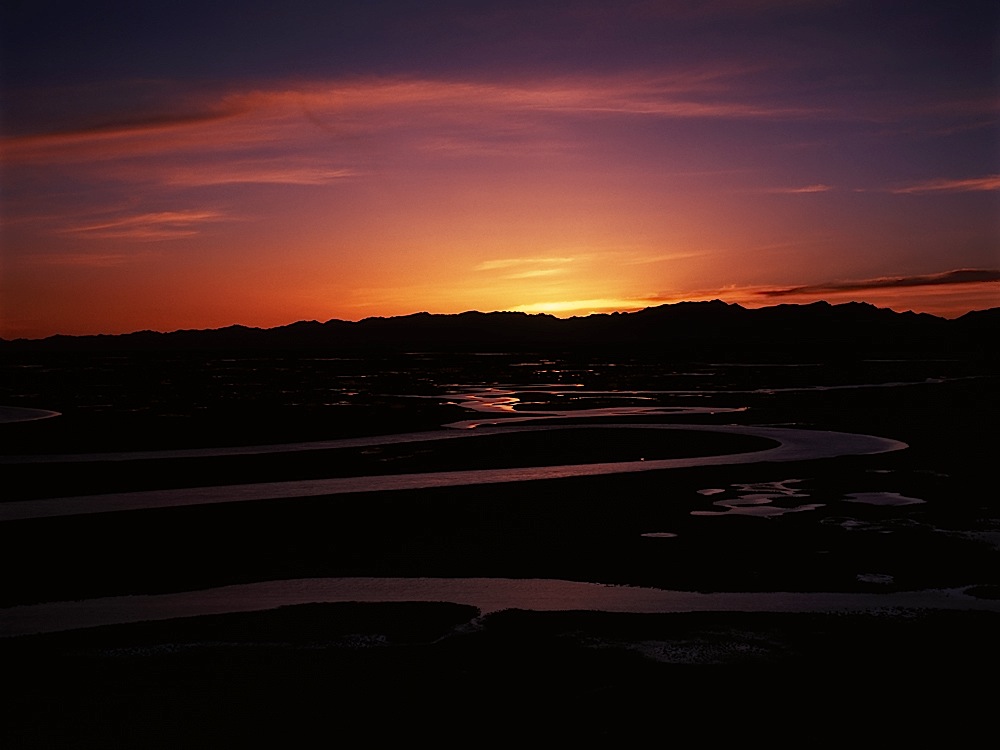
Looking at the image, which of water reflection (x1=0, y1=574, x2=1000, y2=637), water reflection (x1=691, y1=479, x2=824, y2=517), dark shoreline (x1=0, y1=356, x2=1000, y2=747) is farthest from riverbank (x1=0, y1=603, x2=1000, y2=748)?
water reflection (x1=691, y1=479, x2=824, y2=517)

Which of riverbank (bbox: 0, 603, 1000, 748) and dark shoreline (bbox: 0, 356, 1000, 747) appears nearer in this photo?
riverbank (bbox: 0, 603, 1000, 748)

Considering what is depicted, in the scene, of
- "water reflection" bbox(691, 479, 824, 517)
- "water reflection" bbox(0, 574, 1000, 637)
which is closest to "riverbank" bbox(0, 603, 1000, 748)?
"water reflection" bbox(0, 574, 1000, 637)

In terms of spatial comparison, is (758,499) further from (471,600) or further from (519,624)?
(519,624)

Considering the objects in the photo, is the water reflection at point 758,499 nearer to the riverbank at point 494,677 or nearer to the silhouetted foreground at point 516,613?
the silhouetted foreground at point 516,613

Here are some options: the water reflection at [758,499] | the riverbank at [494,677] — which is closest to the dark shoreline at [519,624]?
the riverbank at [494,677]

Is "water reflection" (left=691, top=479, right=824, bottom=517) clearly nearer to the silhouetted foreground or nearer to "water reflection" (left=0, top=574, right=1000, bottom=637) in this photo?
the silhouetted foreground

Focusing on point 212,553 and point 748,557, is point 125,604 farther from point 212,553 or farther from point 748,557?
point 748,557

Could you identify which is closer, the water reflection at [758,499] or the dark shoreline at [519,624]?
the dark shoreline at [519,624]

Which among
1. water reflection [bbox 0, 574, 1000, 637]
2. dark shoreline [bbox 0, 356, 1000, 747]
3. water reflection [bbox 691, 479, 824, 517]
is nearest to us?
dark shoreline [bbox 0, 356, 1000, 747]

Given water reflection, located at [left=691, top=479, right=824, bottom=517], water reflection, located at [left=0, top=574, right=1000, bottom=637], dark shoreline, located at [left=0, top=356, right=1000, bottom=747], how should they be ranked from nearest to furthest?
dark shoreline, located at [left=0, top=356, right=1000, bottom=747], water reflection, located at [left=0, top=574, right=1000, bottom=637], water reflection, located at [left=691, top=479, right=824, bottom=517]

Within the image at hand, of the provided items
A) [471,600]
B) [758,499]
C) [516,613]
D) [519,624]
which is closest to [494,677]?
[519,624]

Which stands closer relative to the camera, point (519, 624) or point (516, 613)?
point (519, 624)

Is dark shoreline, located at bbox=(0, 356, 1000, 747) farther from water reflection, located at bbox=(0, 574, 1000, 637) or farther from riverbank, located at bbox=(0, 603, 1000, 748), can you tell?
water reflection, located at bbox=(0, 574, 1000, 637)

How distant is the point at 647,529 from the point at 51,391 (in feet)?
148
